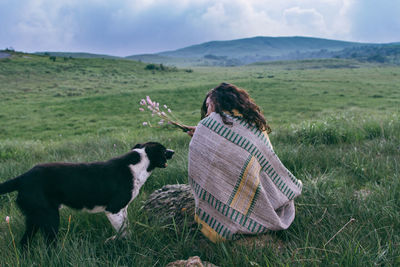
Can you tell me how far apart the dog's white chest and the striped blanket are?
0.52 meters

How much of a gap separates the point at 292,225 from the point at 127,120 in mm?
14190

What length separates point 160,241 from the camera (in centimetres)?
302

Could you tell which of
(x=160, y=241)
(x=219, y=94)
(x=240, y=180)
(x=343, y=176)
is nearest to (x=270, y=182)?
(x=240, y=180)

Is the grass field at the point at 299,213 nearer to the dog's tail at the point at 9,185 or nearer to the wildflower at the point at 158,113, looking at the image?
the dog's tail at the point at 9,185

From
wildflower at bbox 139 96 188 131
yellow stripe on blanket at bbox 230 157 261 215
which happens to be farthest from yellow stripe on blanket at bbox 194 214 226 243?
wildflower at bbox 139 96 188 131

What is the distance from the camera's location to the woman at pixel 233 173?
9.94 ft

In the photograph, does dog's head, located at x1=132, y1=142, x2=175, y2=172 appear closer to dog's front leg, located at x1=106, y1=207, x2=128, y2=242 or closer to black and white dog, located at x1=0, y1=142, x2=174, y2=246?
black and white dog, located at x1=0, y1=142, x2=174, y2=246

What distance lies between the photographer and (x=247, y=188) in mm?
3055

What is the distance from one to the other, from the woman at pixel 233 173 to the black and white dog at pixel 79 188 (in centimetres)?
63

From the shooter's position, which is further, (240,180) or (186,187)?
(186,187)

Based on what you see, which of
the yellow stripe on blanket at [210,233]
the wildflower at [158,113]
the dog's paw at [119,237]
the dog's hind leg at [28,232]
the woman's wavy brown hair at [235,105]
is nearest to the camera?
the dog's hind leg at [28,232]

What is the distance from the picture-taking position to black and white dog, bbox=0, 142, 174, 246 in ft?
8.93

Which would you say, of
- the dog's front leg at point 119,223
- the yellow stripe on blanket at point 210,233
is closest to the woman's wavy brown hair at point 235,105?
the yellow stripe on blanket at point 210,233

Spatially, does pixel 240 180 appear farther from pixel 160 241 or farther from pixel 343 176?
pixel 343 176
